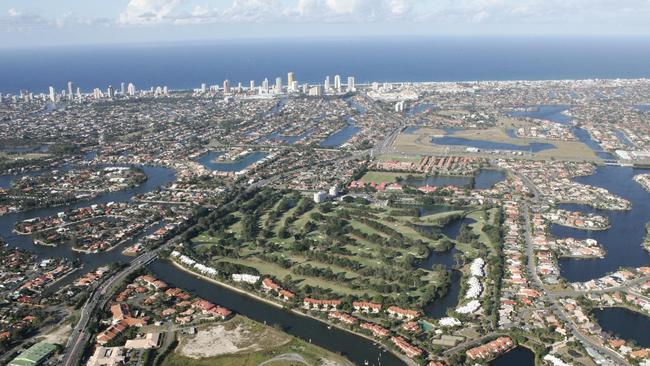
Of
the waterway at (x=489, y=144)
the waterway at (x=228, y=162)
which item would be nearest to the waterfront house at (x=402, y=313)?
the waterway at (x=228, y=162)

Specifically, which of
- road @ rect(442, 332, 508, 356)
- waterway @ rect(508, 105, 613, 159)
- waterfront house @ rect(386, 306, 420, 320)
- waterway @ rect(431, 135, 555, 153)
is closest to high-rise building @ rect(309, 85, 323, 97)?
waterway @ rect(508, 105, 613, 159)

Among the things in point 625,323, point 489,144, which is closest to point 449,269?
point 625,323

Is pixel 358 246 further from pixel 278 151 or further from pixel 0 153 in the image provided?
pixel 0 153

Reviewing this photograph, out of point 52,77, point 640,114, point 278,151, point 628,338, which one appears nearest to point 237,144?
point 278,151

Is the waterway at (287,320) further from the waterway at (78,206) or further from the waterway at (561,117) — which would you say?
the waterway at (561,117)

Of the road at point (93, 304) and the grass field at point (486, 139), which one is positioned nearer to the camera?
the road at point (93, 304)

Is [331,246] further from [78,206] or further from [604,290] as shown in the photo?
[78,206]
